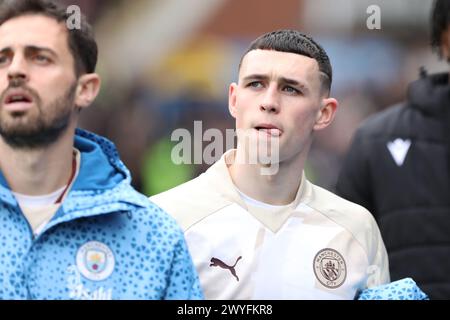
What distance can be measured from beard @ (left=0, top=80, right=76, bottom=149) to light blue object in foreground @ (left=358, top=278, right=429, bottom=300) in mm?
1370

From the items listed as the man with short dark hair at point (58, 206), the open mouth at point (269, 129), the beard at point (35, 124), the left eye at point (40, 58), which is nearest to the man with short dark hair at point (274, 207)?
the open mouth at point (269, 129)

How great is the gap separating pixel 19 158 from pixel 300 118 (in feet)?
4.06

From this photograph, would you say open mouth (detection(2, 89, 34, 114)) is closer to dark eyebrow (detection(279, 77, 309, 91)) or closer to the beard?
the beard

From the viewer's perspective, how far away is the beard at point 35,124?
441 centimetres

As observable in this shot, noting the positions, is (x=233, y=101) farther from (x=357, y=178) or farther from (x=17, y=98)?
(x=357, y=178)

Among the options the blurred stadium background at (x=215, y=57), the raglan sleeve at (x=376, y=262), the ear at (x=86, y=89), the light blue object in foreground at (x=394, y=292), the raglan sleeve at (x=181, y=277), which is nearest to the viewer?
the raglan sleeve at (x=181, y=277)

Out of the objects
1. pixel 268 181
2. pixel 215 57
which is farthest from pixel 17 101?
pixel 215 57

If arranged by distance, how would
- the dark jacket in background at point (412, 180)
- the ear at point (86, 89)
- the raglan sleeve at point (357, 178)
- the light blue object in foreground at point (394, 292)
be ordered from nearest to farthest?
the ear at point (86, 89)
the light blue object in foreground at point (394, 292)
the dark jacket in background at point (412, 180)
the raglan sleeve at point (357, 178)

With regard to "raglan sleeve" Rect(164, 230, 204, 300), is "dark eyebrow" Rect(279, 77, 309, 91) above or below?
above

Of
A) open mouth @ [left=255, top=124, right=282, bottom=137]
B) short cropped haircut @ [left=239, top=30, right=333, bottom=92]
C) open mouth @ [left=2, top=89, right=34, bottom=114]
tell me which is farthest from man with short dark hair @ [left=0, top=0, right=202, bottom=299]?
short cropped haircut @ [left=239, top=30, right=333, bottom=92]

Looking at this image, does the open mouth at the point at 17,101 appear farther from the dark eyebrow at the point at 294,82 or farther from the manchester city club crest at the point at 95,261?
the dark eyebrow at the point at 294,82

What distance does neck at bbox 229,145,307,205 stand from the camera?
5.19 m

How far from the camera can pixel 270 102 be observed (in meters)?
5.07
